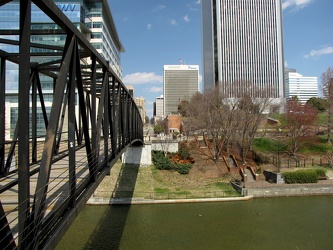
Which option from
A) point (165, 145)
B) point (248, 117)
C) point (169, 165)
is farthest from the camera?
point (165, 145)

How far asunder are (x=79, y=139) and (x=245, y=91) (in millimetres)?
25711

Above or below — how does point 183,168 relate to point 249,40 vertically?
below

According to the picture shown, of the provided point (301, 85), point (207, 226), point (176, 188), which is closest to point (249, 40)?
point (176, 188)

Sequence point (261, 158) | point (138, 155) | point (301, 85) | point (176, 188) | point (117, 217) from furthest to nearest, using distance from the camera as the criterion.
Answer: point (301, 85) → point (261, 158) → point (138, 155) → point (176, 188) → point (117, 217)

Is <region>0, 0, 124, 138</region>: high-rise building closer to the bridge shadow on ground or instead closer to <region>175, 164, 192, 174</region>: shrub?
the bridge shadow on ground

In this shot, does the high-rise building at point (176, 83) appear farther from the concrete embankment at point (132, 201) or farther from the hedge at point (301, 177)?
the concrete embankment at point (132, 201)

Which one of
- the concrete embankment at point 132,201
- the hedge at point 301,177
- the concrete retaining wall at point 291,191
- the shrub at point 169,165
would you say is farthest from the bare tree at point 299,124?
the concrete embankment at point 132,201

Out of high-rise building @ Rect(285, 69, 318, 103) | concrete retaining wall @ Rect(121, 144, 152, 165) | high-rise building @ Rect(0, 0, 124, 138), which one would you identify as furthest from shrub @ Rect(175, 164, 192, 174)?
high-rise building @ Rect(285, 69, 318, 103)

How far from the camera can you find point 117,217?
715 inches

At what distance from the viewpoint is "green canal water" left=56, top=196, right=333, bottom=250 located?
14180 mm

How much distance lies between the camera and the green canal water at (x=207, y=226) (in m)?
14.2

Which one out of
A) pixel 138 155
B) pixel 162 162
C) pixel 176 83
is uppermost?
pixel 176 83

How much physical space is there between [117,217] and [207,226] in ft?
19.2

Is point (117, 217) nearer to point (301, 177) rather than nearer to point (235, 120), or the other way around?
point (301, 177)
